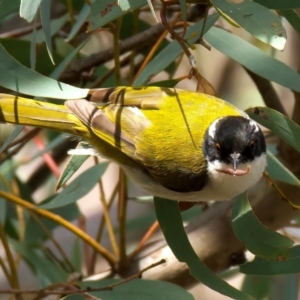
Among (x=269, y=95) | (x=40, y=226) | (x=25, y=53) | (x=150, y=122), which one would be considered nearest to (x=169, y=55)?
(x=150, y=122)

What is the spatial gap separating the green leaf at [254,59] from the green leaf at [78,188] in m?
0.38

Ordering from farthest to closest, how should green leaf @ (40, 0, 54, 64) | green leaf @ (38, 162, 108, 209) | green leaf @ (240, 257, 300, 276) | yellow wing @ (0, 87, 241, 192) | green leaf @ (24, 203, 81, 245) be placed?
green leaf @ (24, 203, 81, 245) → green leaf @ (38, 162, 108, 209) → yellow wing @ (0, 87, 241, 192) → green leaf @ (240, 257, 300, 276) → green leaf @ (40, 0, 54, 64)

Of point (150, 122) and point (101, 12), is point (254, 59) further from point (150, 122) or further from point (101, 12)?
point (101, 12)

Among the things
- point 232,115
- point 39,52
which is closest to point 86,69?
point 39,52

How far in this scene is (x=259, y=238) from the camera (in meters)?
1.02

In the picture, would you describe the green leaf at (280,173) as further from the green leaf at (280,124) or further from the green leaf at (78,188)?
the green leaf at (78,188)

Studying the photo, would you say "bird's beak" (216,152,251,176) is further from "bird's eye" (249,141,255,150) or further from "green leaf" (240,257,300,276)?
"green leaf" (240,257,300,276)

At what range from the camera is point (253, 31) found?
34.2 inches

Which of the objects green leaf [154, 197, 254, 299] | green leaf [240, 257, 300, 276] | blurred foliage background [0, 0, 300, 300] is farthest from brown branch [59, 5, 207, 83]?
green leaf [240, 257, 300, 276]

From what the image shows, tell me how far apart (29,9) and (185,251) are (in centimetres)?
51

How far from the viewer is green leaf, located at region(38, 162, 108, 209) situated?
123cm

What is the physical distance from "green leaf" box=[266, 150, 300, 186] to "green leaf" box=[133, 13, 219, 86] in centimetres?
27

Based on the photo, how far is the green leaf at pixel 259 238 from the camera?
1.01 metres

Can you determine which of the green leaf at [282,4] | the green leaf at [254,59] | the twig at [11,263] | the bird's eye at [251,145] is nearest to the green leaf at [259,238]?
the bird's eye at [251,145]
